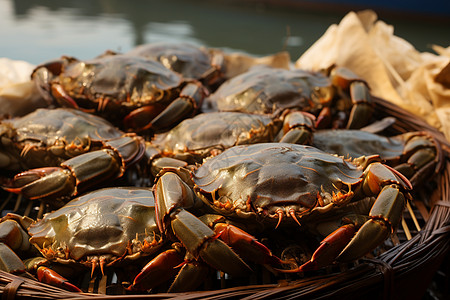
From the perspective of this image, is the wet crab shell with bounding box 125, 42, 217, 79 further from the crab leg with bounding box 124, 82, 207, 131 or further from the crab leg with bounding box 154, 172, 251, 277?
the crab leg with bounding box 154, 172, 251, 277

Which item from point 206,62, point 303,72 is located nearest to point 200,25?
point 206,62

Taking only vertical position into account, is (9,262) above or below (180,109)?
below

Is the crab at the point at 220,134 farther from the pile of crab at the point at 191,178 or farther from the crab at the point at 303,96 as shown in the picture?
the crab at the point at 303,96

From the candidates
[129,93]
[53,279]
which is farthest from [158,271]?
[129,93]

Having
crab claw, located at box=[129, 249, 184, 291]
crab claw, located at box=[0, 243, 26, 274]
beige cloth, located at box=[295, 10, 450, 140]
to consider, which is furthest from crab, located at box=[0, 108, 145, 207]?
beige cloth, located at box=[295, 10, 450, 140]

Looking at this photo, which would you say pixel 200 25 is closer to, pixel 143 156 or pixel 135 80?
pixel 135 80

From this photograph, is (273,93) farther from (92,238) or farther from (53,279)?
(53,279)
